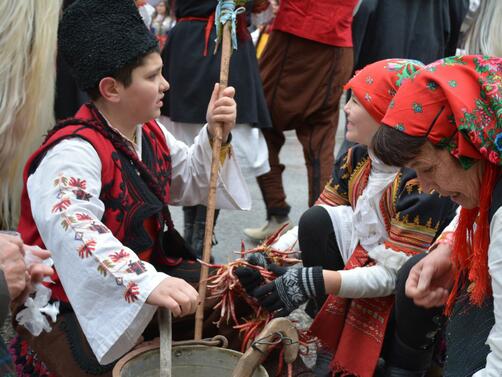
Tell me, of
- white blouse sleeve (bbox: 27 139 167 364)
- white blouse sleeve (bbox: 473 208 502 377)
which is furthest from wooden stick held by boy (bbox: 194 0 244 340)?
white blouse sleeve (bbox: 473 208 502 377)

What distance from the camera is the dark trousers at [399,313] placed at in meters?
2.39

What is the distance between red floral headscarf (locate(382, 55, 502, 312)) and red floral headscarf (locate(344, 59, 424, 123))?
26.8 inches

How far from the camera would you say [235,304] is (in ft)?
8.14

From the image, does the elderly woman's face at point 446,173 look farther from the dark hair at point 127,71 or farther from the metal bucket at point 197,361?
the dark hair at point 127,71

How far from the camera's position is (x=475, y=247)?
6.24 feet

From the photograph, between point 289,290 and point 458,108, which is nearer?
point 458,108

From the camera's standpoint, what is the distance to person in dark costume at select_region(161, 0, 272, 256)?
150 inches

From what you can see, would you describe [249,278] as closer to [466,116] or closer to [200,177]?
[200,177]

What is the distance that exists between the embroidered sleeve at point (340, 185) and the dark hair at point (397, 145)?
88 centimetres

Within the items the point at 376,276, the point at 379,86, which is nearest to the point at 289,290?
the point at 376,276

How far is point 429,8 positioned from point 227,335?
8.06 feet

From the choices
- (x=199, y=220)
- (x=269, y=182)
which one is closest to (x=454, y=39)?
(x=269, y=182)

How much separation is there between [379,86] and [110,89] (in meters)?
0.89

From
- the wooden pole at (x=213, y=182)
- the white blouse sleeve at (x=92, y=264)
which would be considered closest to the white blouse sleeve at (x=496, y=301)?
the white blouse sleeve at (x=92, y=264)
